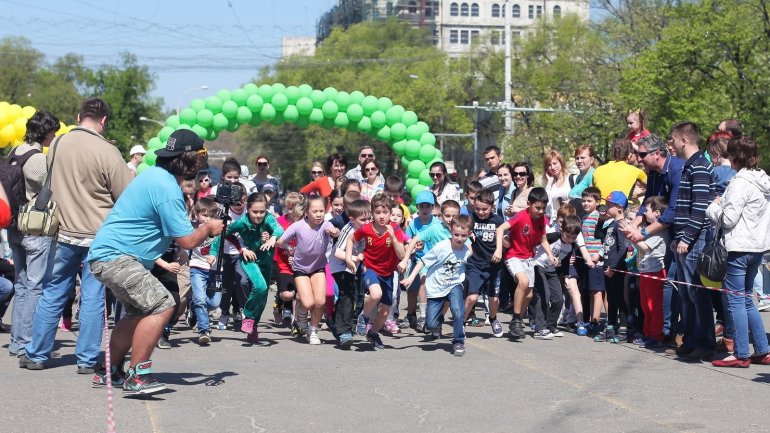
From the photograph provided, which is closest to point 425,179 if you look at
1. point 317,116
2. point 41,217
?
point 317,116

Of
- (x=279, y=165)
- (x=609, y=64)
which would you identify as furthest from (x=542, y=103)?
(x=279, y=165)

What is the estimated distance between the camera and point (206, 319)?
11.5m

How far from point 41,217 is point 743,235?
220 inches

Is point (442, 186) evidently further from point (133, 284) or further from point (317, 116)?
point (133, 284)

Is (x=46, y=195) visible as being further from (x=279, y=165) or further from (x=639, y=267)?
(x=279, y=165)

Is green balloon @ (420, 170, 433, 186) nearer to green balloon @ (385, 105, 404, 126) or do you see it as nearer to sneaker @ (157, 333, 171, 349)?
green balloon @ (385, 105, 404, 126)

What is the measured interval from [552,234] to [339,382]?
14.3 feet

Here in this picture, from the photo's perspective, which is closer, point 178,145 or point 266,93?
point 178,145

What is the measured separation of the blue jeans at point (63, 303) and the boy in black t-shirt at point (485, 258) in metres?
4.20

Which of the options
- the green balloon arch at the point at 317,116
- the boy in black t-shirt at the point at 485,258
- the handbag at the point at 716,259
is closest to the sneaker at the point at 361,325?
the boy in black t-shirt at the point at 485,258

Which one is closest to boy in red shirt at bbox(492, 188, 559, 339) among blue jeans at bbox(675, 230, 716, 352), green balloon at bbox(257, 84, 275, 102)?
blue jeans at bbox(675, 230, 716, 352)

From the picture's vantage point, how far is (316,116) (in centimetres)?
2198

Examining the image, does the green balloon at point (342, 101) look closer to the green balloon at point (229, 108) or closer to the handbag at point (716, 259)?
the green balloon at point (229, 108)

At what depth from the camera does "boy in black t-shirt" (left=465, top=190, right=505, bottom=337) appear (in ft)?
39.4
